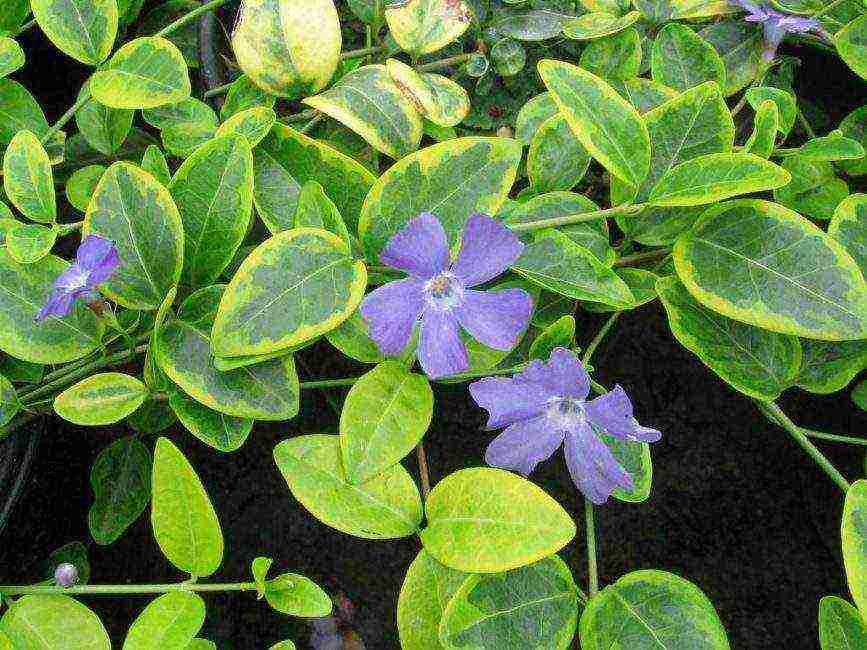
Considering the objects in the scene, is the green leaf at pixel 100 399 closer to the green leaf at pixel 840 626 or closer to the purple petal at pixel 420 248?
the purple petal at pixel 420 248

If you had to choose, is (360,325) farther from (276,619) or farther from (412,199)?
(276,619)

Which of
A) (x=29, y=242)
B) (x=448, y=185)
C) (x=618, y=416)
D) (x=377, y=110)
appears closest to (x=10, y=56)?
(x=29, y=242)

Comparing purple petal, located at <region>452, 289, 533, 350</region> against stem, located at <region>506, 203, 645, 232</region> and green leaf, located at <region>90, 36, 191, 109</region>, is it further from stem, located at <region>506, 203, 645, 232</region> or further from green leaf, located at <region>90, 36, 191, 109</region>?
green leaf, located at <region>90, 36, 191, 109</region>

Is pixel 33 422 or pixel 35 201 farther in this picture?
pixel 33 422

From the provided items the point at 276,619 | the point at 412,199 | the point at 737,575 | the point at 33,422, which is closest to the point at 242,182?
the point at 412,199

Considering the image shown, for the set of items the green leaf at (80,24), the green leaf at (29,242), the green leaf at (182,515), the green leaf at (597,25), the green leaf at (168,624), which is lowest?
the green leaf at (168,624)

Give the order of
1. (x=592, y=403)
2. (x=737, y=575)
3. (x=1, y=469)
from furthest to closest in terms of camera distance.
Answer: (x=737, y=575)
(x=1, y=469)
(x=592, y=403)

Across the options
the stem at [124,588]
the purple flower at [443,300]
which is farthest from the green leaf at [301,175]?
the stem at [124,588]
